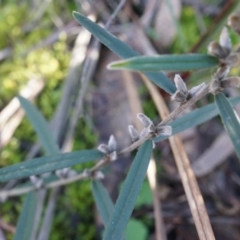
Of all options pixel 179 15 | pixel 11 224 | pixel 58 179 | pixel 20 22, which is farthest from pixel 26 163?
pixel 179 15

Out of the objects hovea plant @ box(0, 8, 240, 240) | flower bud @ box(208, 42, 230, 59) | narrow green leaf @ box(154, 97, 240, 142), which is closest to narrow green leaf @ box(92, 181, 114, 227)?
hovea plant @ box(0, 8, 240, 240)

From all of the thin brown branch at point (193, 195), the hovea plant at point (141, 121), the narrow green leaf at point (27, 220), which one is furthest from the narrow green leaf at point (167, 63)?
the narrow green leaf at point (27, 220)

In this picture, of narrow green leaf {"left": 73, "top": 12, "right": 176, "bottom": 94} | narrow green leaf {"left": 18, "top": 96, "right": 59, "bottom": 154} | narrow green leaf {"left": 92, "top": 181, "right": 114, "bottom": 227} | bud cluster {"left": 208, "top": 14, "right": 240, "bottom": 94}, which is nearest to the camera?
bud cluster {"left": 208, "top": 14, "right": 240, "bottom": 94}

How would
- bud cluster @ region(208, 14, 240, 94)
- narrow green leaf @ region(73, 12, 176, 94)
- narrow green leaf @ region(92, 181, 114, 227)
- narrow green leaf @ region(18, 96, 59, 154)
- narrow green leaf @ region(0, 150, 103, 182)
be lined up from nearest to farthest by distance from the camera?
bud cluster @ region(208, 14, 240, 94) → narrow green leaf @ region(73, 12, 176, 94) → narrow green leaf @ region(0, 150, 103, 182) → narrow green leaf @ region(92, 181, 114, 227) → narrow green leaf @ region(18, 96, 59, 154)

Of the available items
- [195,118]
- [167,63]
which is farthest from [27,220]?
[167,63]

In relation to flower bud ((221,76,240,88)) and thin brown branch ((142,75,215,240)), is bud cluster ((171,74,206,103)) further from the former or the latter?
thin brown branch ((142,75,215,240))

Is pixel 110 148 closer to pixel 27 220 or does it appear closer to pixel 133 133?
pixel 133 133

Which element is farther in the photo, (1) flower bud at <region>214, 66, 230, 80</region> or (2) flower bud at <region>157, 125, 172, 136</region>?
(2) flower bud at <region>157, 125, 172, 136</region>

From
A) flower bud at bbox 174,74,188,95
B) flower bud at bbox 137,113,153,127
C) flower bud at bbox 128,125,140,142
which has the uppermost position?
flower bud at bbox 128,125,140,142

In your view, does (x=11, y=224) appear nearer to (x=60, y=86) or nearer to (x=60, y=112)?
(x=60, y=112)
